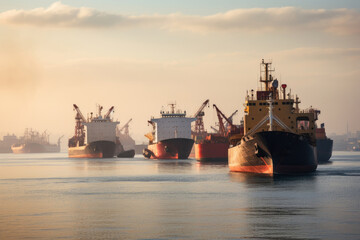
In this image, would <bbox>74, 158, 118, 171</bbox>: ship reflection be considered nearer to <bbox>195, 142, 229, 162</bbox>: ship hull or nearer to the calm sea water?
<bbox>195, 142, 229, 162</bbox>: ship hull

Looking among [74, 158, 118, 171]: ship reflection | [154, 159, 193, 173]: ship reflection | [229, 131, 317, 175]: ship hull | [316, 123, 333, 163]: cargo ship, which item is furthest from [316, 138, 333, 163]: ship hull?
[229, 131, 317, 175]: ship hull

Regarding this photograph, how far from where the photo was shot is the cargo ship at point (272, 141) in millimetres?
68688

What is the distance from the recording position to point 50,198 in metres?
48.9

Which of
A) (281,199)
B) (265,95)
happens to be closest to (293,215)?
(281,199)

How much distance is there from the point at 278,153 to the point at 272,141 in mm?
2104

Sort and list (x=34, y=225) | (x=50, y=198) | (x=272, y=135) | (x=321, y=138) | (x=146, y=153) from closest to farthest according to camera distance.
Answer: (x=34, y=225) < (x=50, y=198) < (x=272, y=135) < (x=321, y=138) < (x=146, y=153)

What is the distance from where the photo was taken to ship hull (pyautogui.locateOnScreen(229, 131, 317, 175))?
224 feet

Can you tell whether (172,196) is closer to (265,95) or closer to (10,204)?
(10,204)

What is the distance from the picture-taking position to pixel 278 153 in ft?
228

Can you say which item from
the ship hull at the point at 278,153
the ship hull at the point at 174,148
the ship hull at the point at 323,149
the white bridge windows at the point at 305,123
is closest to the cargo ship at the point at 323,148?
the ship hull at the point at 323,149

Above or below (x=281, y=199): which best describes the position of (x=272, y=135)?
above

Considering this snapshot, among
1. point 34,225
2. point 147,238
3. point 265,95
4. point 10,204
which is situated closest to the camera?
point 147,238

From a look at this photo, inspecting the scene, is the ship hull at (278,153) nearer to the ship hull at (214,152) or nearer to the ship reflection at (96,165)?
the ship reflection at (96,165)

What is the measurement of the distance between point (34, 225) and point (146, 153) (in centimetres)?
15659
